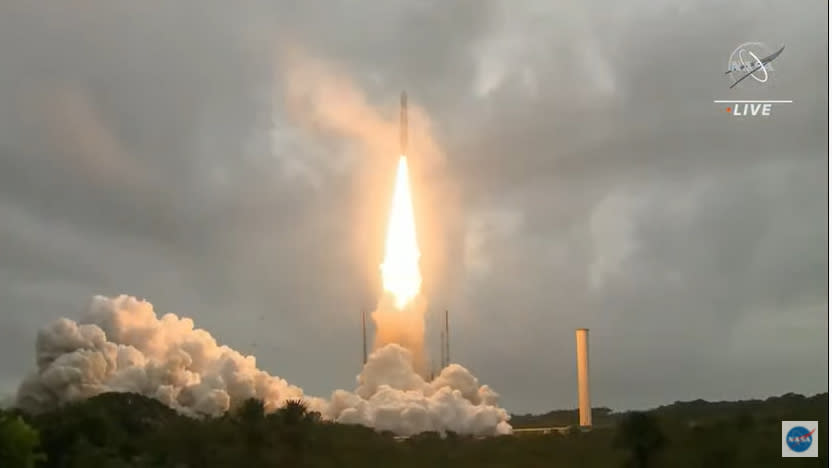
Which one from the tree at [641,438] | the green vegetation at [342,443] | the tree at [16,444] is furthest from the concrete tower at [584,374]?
the tree at [16,444]

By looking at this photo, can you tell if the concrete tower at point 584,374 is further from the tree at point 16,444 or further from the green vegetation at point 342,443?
the tree at point 16,444

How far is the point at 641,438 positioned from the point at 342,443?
65.1ft

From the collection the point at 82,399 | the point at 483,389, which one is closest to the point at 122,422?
the point at 82,399

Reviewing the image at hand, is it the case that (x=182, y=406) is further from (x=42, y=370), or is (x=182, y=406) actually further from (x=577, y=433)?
(x=577, y=433)

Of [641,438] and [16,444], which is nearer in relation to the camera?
[16,444]

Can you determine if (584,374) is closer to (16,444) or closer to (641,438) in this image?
(641,438)

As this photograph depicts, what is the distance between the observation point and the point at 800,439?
215 feet

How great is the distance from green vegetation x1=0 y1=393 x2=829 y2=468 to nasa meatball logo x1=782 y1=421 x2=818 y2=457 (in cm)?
68

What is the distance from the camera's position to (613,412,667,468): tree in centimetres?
6844
